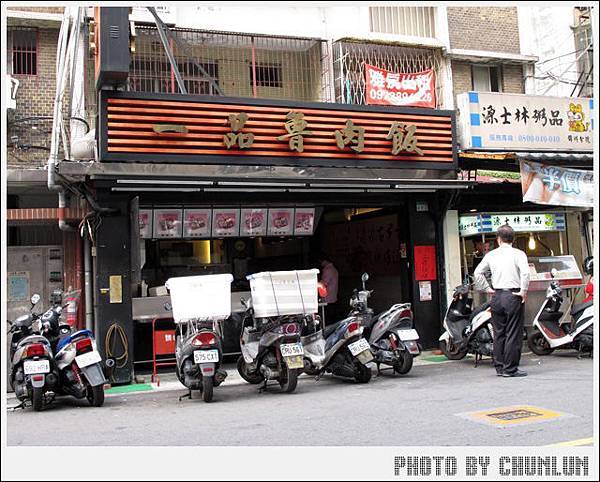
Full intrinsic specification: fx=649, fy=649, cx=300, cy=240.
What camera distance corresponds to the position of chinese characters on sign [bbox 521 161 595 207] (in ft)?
43.2

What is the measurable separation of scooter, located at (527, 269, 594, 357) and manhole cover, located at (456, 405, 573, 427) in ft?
13.2

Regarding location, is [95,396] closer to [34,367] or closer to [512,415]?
[34,367]

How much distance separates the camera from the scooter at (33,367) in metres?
8.21

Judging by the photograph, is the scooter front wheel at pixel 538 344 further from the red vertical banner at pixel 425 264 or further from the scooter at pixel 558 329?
the red vertical banner at pixel 425 264

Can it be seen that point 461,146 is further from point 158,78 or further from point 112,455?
point 112,455

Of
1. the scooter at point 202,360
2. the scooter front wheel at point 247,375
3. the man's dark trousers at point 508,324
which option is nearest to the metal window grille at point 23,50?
the scooter at point 202,360

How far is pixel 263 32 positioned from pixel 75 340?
761 centimetres

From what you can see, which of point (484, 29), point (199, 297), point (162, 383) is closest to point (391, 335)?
point (199, 297)

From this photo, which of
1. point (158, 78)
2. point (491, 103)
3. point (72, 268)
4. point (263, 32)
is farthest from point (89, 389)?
point (491, 103)

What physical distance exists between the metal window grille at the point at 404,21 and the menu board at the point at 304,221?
Answer: 17.0 ft

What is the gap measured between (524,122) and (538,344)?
4777mm

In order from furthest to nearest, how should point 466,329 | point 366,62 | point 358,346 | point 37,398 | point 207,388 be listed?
point 366,62, point 466,329, point 358,346, point 207,388, point 37,398

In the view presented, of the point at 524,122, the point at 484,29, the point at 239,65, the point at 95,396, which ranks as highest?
the point at 484,29

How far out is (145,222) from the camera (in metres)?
11.5
